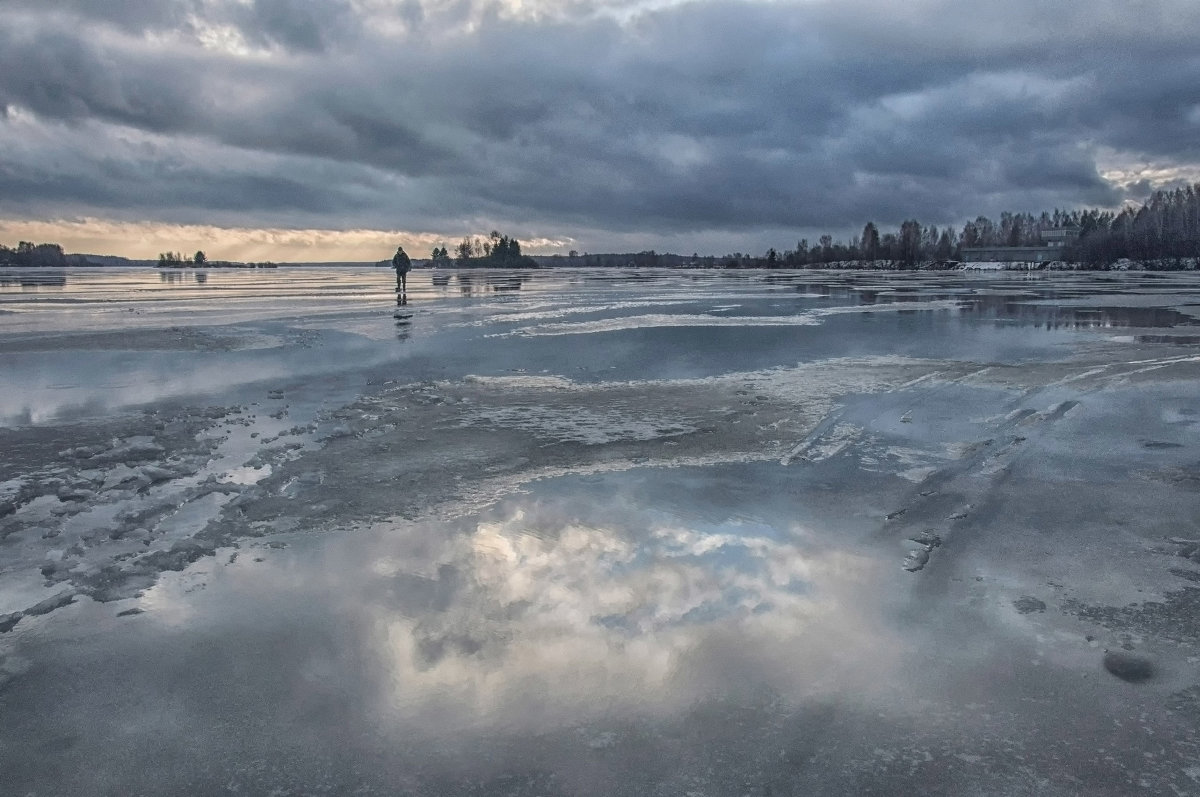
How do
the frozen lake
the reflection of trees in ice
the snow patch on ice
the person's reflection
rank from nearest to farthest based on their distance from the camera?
1. the frozen lake
2. the reflection of trees in ice
3. the snow patch on ice
4. the person's reflection

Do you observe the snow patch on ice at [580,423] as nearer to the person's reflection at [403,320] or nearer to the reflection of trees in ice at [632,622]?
the reflection of trees in ice at [632,622]

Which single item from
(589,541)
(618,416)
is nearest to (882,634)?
(589,541)

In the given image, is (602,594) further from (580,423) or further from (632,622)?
(580,423)

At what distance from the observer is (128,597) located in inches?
177

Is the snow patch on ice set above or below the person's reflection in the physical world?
below

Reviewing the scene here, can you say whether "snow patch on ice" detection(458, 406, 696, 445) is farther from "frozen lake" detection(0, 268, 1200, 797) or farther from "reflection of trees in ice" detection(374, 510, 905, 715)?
"reflection of trees in ice" detection(374, 510, 905, 715)

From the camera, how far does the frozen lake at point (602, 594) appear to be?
305 centimetres

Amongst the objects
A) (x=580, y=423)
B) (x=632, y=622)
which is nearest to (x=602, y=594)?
(x=632, y=622)

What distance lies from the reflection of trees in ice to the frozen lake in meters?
0.02

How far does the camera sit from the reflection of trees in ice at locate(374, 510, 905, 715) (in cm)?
355

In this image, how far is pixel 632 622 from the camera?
413 centimetres

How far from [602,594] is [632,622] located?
0.36 meters

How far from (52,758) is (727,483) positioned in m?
4.86

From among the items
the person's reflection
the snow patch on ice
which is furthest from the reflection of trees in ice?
the person's reflection
